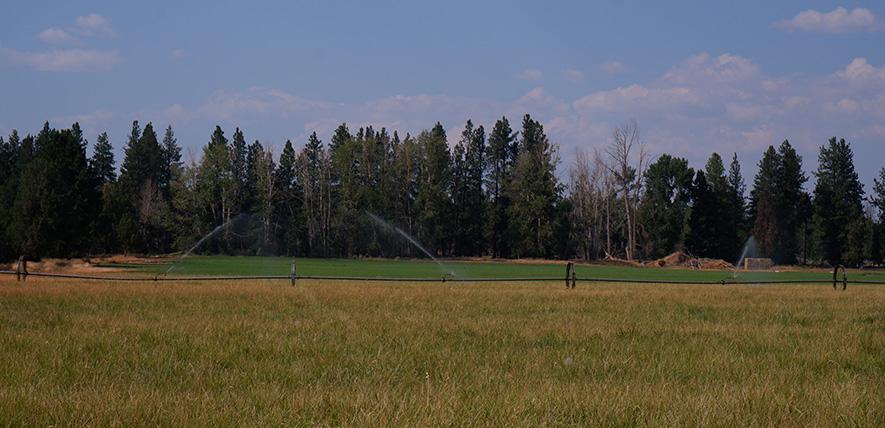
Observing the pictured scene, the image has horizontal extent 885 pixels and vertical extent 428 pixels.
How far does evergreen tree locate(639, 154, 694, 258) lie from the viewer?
344ft

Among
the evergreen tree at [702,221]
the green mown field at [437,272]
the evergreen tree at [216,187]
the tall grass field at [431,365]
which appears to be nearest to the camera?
the tall grass field at [431,365]

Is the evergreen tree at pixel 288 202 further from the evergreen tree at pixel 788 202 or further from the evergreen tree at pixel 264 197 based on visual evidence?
the evergreen tree at pixel 788 202

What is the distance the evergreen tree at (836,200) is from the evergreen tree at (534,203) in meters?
33.6

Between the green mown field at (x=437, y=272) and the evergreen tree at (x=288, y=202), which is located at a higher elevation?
the evergreen tree at (x=288, y=202)

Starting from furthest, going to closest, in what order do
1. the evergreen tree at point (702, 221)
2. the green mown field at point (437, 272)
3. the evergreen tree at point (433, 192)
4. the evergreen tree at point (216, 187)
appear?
the evergreen tree at point (702, 221), the evergreen tree at point (433, 192), the evergreen tree at point (216, 187), the green mown field at point (437, 272)

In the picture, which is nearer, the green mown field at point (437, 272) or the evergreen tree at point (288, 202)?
the green mown field at point (437, 272)

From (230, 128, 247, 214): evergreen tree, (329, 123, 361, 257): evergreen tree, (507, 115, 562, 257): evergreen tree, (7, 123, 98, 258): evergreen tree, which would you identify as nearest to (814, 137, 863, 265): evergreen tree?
(507, 115, 562, 257): evergreen tree

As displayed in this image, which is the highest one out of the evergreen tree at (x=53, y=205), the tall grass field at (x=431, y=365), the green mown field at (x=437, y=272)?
the evergreen tree at (x=53, y=205)

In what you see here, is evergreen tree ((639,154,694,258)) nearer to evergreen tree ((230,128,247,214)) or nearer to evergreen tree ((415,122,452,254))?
evergreen tree ((415,122,452,254))

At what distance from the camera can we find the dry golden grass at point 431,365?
707 cm

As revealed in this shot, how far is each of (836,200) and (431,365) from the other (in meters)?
112

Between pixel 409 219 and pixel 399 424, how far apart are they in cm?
10151

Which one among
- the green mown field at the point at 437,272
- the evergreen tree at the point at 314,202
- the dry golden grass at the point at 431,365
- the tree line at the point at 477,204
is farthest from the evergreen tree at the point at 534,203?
the dry golden grass at the point at 431,365

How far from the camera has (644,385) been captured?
8.78 meters
